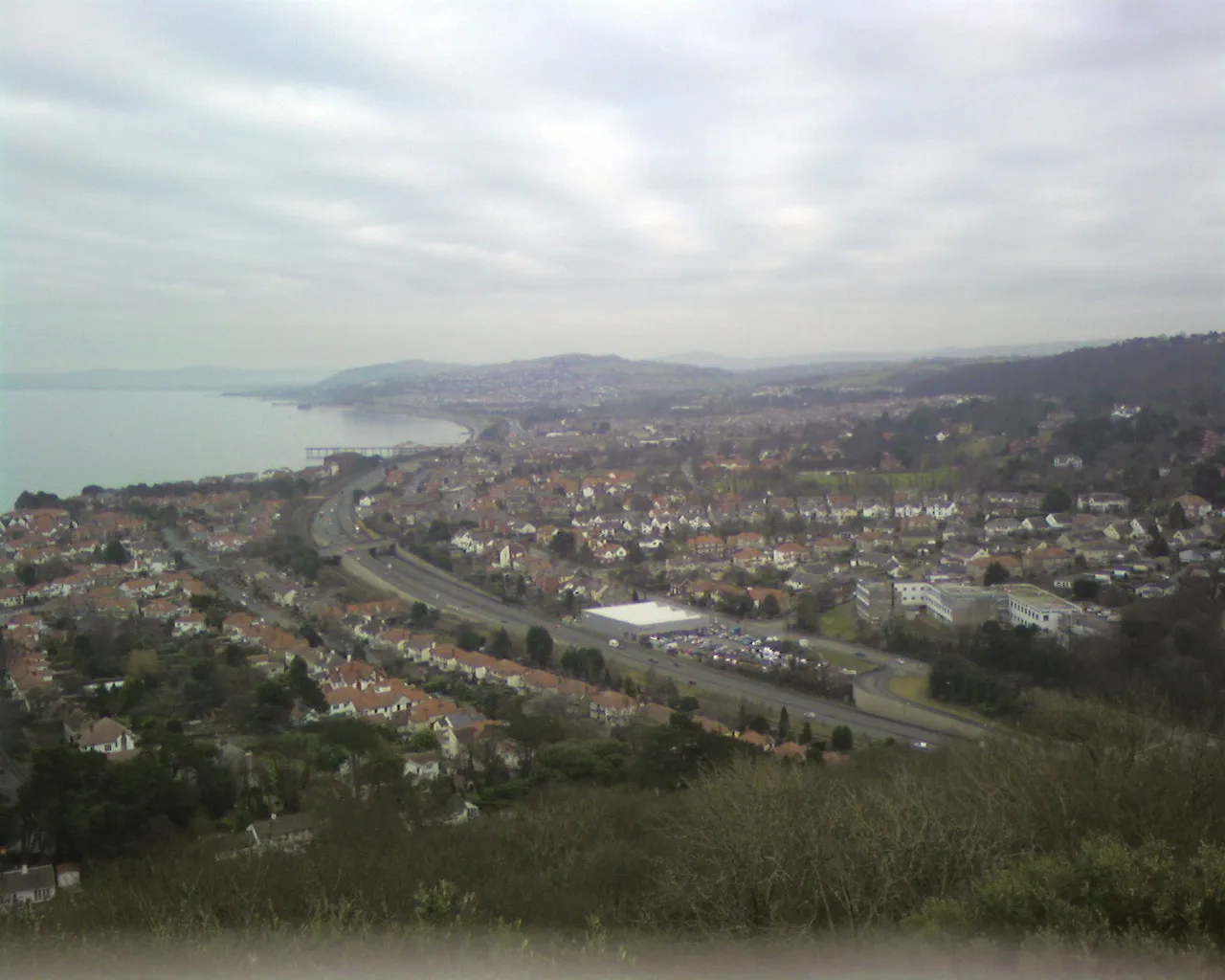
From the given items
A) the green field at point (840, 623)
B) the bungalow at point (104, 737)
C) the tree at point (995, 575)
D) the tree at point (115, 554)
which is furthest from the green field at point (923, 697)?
the tree at point (115, 554)

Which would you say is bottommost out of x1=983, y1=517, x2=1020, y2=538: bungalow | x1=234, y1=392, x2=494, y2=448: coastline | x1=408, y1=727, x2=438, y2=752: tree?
x1=408, y1=727, x2=438, y2=752: tree

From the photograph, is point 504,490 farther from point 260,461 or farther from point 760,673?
point 760,673

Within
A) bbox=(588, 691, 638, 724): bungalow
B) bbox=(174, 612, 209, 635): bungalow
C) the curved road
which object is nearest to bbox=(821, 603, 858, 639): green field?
the curved road

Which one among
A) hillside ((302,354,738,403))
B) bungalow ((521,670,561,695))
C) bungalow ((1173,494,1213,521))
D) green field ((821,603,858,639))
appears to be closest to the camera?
bungalow ((521,670,561,695))

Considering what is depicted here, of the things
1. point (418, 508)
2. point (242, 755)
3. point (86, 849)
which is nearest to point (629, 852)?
point (86, 849)

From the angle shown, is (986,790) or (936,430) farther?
(936,430)

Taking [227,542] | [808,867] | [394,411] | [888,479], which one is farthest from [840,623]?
[394,411]

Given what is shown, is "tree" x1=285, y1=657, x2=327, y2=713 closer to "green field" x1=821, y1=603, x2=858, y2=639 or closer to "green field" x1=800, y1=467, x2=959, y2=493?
"green field" x1=821, y1=603, x2=858, y2=639

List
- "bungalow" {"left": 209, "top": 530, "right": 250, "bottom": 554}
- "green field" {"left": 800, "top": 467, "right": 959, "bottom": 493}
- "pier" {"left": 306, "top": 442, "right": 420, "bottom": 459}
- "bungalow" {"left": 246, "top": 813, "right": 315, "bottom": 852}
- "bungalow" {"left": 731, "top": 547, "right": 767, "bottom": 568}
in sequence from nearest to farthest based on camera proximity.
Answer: "bungalow" {"left": 246, "top": 813, "right": 315, "bottom": 852} → "bungalow" {"left": 731, "top": 547, "right": 767, "bottom": 568} → "bungalow" {"left": 209, "top": 530, "right": 250, "bottom": 554} → "green field" {"left": 800, "top": 467, "right": 959, "bottom": 493} → "pier" {"left": 306, "top": 442, "right": 420, "bottom": 459}
